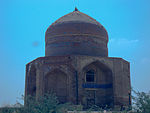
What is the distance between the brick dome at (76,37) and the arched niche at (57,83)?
182cm

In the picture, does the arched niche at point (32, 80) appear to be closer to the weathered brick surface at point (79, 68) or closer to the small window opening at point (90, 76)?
the weathered brick surface at point (79, 68)

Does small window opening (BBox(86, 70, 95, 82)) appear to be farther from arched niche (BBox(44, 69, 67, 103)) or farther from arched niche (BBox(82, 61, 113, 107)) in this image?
arched niche (BBox(44, 69, 67, 103))

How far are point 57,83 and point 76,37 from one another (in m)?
3.76

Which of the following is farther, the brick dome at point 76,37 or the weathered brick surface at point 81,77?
the brick dome at point 76,37

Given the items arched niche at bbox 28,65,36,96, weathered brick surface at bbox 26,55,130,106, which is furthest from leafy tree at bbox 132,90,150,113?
arched niche at bbox 28,65,36,96

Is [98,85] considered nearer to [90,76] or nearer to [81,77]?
[90,76]

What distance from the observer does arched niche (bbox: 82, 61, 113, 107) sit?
17594mm

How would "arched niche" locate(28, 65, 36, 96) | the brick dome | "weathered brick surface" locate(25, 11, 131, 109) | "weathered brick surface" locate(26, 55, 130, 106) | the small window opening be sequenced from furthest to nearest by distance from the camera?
"arched niche" locate(28, 65, 36, 96) < the brick dome < the small window opening < "weathered brick surface" locate(25, 11, 131, 109) < "weathered brick surface" locate(26, 55, 130, 106)

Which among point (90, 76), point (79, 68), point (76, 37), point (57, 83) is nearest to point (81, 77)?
point (79, 68)

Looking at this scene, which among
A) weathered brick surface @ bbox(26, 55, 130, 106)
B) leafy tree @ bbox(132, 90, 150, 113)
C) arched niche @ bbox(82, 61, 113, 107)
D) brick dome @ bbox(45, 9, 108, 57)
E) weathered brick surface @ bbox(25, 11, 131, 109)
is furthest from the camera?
brick dome @ bbox(45, 9, 108, 57)

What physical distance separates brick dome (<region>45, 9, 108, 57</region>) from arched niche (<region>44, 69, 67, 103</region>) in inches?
71.6

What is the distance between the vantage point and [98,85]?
59.4 feet

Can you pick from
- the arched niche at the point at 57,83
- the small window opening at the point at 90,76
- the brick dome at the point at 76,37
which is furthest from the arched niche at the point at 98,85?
the arched niche at the point at 57,83

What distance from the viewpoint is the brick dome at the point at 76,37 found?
1875 cm
